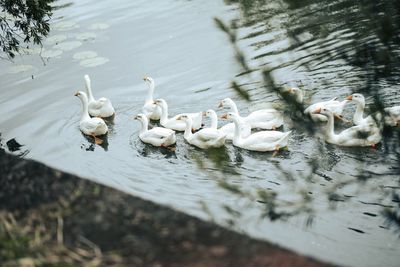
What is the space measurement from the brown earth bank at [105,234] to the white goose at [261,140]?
20.0ft

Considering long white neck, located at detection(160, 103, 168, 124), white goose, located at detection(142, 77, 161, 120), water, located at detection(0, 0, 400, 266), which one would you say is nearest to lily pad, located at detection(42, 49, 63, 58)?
water, located at detection(0, 0, 400, 266)

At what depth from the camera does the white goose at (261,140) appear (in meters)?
8.99

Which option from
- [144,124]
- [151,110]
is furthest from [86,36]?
[144,124]

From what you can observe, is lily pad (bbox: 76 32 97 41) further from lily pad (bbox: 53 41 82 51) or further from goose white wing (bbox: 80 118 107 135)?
goose white wing (bbox: 80 118 107 135)

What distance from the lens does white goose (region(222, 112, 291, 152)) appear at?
8.99m

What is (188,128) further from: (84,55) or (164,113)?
(84,55)

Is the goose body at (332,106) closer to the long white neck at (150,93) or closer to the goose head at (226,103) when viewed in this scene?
the goose head at (226,103)

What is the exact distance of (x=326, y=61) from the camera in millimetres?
11578

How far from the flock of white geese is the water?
197 millimetres

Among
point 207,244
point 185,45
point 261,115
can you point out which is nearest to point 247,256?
point 207,244

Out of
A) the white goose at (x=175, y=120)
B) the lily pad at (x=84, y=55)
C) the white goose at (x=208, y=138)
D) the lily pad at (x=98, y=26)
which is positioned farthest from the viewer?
the lily pad at (x=98, y=26)

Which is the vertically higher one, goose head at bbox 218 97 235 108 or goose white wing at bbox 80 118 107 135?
goose head at bbox 218 97 235 108

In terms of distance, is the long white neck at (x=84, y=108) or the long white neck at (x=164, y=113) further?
the long white neck at (x=84, y=108)

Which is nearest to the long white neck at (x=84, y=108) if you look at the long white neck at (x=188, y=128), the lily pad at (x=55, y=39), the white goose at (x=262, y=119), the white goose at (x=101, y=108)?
the white goose at (x=101, y=108)
